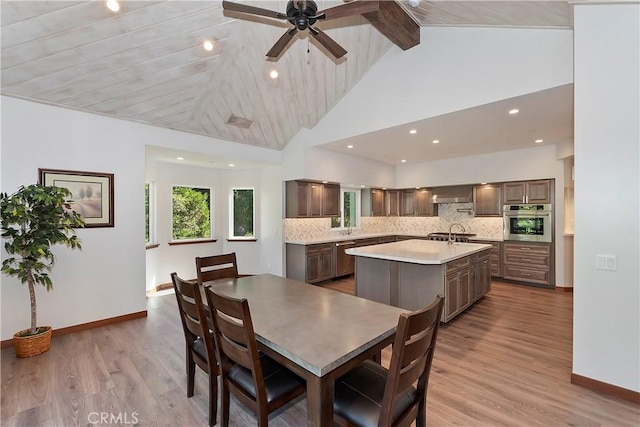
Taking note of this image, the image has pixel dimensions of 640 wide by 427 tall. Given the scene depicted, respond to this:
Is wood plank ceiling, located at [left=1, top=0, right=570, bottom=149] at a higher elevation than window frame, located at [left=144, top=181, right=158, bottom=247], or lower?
higher

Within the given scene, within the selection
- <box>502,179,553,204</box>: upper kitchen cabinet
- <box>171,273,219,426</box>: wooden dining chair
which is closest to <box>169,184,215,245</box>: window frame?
<box>171,273,219,426</box>: wooden dining chair

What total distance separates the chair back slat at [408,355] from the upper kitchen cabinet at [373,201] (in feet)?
20.3

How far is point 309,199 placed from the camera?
19.6 feet

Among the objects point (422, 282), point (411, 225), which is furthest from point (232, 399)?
point (411, 225)

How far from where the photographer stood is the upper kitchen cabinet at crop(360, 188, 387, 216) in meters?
7.56

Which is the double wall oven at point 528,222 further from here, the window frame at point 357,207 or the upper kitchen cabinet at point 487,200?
the window frame at point 357,207

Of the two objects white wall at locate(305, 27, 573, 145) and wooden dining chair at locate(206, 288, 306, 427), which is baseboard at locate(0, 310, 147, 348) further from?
white wall at locate(305, 27, 573, 145)

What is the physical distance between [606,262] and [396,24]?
335 cm

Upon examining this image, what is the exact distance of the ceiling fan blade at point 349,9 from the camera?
2.26 meters

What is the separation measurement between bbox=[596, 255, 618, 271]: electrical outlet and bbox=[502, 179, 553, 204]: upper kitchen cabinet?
12.8 ft

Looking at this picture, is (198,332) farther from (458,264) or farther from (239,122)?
(239,122)

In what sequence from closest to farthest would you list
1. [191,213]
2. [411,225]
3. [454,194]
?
[191,213], [454,194], [411,225]

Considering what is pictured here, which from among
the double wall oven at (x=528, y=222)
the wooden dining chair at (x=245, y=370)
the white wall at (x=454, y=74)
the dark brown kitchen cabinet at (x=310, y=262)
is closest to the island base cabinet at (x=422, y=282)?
the dark brown kitchen cabinet at (x=310, y=262)
